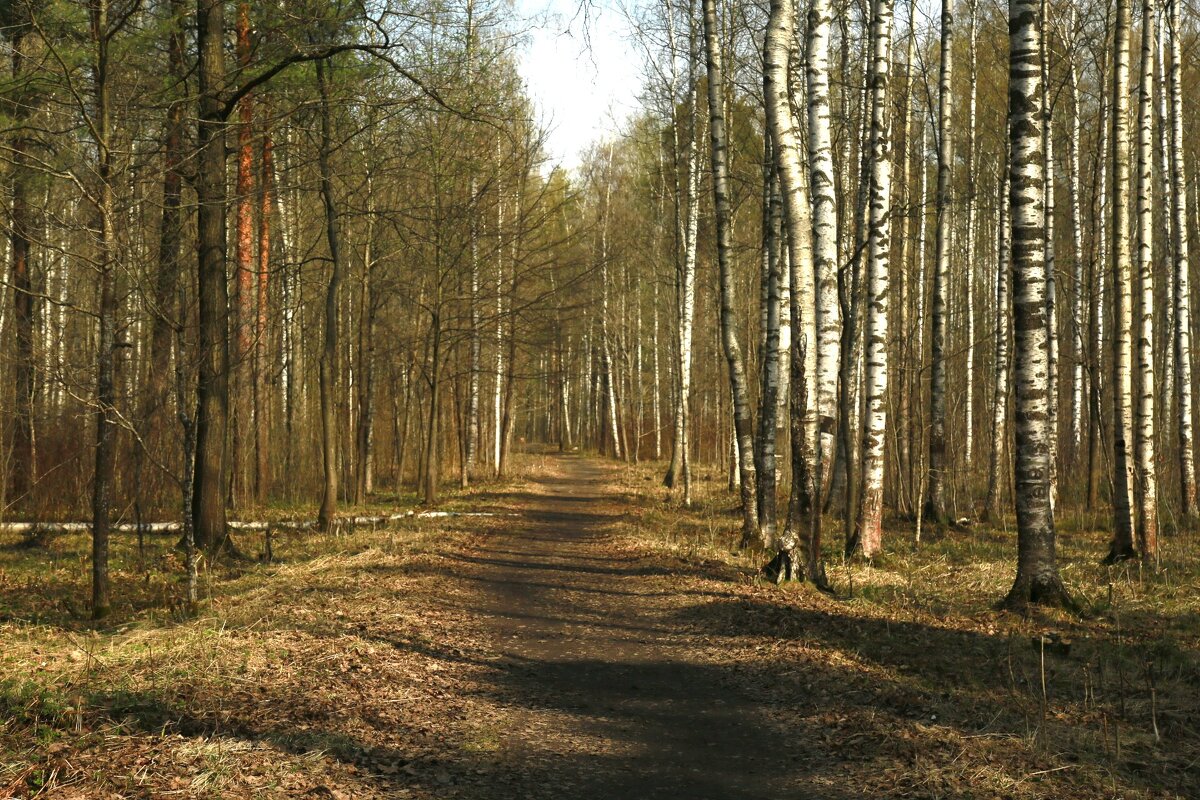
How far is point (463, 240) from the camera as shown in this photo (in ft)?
73.8

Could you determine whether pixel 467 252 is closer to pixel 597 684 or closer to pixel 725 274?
pixel 725 274

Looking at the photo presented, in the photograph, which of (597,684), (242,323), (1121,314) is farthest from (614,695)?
(242,323)

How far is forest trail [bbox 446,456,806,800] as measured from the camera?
531cm

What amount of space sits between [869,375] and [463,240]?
12.7 meters

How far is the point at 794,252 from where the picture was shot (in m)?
10.3

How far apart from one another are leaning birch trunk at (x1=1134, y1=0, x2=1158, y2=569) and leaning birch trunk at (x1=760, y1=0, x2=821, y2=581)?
14.5 feet

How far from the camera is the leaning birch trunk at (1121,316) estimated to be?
11734mm

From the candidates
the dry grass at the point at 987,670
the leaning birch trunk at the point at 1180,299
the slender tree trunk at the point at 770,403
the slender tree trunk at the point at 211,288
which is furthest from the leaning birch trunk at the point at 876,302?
the slender tree trunk at the point at 211,288

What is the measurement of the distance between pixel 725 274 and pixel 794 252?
536cm

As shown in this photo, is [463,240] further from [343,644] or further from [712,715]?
[712,715]

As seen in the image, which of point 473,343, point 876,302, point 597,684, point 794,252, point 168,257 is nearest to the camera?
point 597,684

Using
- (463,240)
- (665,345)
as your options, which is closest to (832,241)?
(463,240)

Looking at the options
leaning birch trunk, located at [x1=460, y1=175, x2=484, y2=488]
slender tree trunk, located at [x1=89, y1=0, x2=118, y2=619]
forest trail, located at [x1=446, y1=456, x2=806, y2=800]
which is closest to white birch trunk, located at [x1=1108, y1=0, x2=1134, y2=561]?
forest trail, located at [x1=446, y1=456, x2=806, y2=800]

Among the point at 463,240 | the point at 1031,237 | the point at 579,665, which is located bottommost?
the point at 579,665
